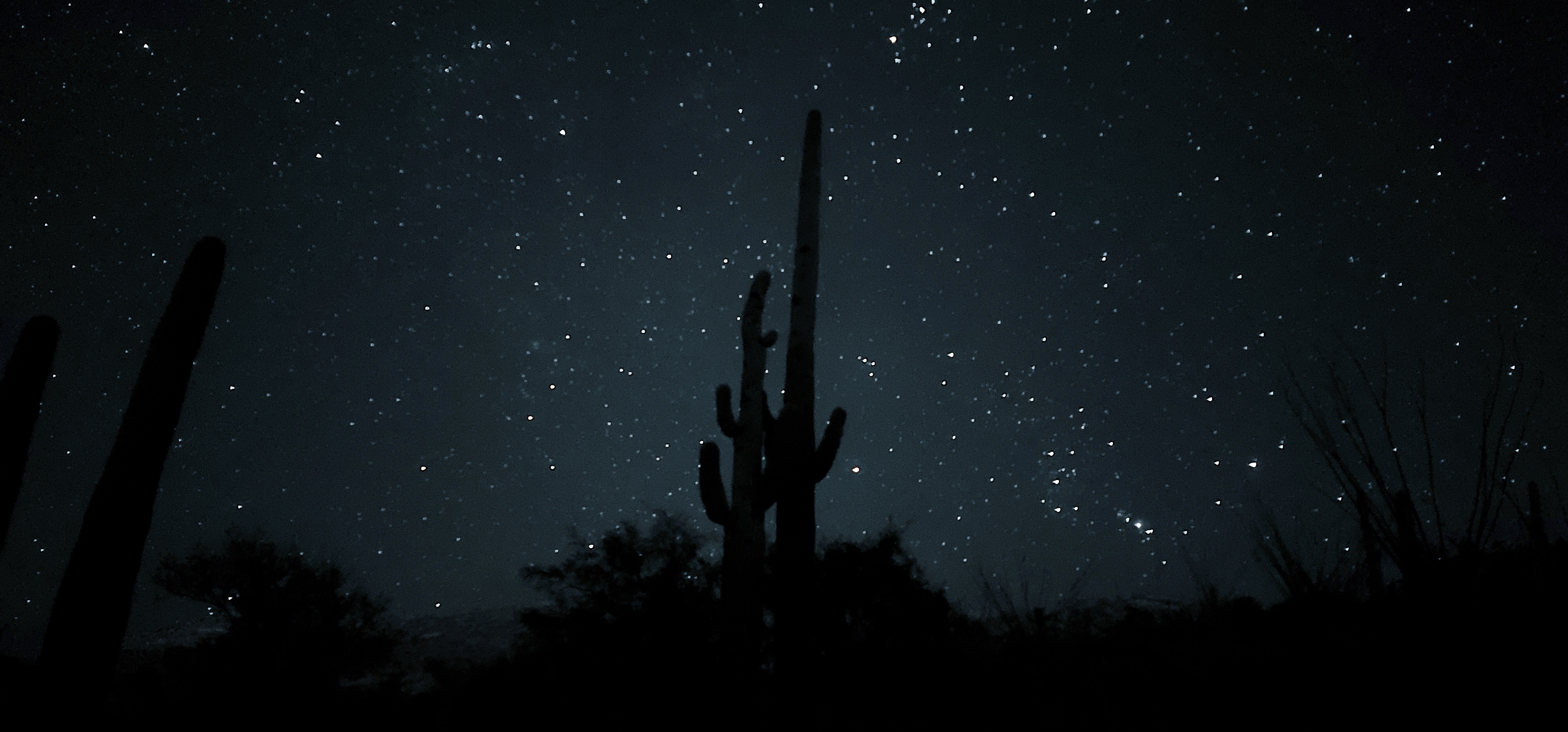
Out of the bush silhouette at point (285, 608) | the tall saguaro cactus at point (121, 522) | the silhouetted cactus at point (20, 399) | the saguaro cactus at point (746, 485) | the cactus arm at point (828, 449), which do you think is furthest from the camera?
the bush silhouette at point (285, 608)

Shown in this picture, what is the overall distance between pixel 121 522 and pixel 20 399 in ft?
7.22

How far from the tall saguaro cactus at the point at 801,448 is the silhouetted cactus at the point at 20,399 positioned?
17.4ft

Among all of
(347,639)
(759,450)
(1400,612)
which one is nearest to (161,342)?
(759,450)

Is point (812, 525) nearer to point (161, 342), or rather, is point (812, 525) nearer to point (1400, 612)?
point (1400, 612)

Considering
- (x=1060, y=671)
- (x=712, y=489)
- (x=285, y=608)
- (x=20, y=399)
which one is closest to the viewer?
(x=1060, y=671)

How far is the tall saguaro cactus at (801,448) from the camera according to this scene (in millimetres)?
4641

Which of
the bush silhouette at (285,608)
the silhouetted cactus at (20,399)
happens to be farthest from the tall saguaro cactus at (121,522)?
the bush silhouette at (285,608)

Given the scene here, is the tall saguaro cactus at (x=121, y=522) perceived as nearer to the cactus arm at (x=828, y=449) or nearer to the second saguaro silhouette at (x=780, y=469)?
the second saguaro silhouette at (x=780, y=469)

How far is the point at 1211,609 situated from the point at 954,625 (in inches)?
242

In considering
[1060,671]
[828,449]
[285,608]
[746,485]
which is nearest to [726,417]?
[746,485]

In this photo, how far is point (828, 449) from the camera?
228 inches

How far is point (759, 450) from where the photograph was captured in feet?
25.4

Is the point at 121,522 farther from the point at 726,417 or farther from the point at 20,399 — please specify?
the point at 726,417

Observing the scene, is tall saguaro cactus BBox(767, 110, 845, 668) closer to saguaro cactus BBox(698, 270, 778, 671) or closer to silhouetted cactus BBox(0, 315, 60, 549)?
saguaro cactus BBox(698, 270, 778, 671)
